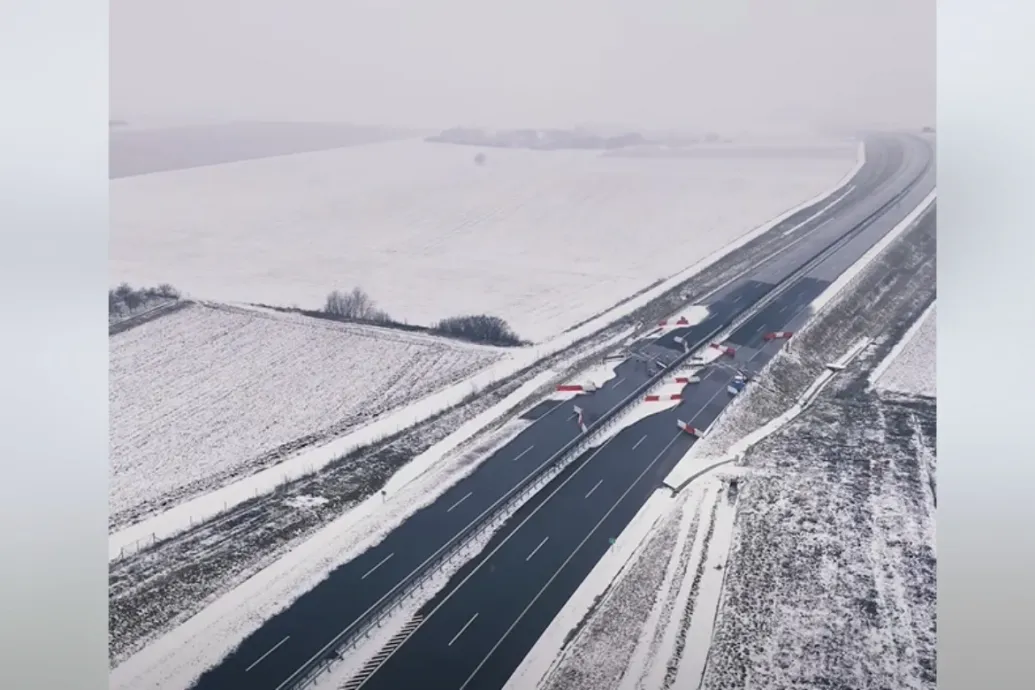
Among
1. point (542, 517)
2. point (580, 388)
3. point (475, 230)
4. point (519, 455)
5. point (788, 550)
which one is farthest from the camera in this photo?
point (475, 230)

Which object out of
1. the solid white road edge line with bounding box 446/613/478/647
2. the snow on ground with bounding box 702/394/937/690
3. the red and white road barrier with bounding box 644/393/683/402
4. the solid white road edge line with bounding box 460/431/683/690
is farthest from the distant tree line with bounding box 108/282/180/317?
the snow on ground with bounding box 702/394/937/690

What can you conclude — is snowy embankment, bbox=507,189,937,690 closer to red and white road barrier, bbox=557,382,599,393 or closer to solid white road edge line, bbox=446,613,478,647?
solid white road edge line, bbox=446,613,478,647

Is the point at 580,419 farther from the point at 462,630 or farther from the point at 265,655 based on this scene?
the point at 265,655

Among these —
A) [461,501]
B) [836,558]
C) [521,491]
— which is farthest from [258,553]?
[836,558]

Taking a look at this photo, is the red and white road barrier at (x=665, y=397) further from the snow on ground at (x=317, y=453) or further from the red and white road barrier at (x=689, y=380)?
the snow on ground at (x=317, y=453)
